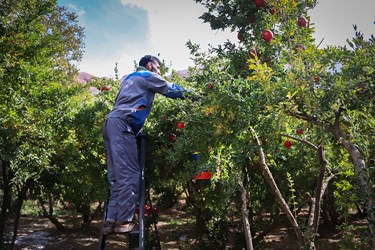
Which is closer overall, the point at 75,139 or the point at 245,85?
the point at 245,85

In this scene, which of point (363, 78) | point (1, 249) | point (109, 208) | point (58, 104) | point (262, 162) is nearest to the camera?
point (363, 78)

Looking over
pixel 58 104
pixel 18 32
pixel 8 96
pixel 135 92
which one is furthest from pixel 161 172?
pixel 18 32

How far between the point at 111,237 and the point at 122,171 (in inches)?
338

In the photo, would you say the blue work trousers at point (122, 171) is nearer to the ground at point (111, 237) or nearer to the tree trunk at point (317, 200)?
the tree trunk at point (317, 200)

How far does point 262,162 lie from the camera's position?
3.80m

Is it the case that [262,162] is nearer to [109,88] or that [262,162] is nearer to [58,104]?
[109,88]

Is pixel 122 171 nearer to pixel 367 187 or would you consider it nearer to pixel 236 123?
pixel 236 123

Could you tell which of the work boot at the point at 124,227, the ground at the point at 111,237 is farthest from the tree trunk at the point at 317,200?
the ground at the point at 111,237

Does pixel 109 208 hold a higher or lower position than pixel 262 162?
lower

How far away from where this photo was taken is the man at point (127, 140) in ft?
10.8

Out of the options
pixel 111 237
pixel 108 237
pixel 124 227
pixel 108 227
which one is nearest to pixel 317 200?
pixel 124 227

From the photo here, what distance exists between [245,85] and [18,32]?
522 centimetres

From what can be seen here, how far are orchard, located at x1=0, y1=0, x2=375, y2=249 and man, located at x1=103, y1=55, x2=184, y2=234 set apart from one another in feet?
1.53

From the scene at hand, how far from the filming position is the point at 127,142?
352cm
